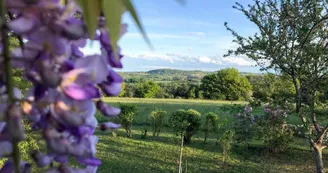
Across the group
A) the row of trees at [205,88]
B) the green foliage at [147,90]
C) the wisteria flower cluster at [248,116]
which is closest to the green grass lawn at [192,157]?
the wisteria flower cluster at [248,116]

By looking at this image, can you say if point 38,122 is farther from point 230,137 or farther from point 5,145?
point 230,137

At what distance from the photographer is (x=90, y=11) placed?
261 mm

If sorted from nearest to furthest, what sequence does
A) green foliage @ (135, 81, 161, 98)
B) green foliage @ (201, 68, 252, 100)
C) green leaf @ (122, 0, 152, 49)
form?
1. green leaf @ (122, 0, 152, 49)
2. green foliage @ (201, 68, 252, 100)
3. green foliage @ (135, 81, 161, 98)

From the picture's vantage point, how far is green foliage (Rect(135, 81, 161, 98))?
1474 inches

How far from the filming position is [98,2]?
26 centimetres

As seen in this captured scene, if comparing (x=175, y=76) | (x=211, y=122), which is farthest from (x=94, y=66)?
(x=175, y=76)

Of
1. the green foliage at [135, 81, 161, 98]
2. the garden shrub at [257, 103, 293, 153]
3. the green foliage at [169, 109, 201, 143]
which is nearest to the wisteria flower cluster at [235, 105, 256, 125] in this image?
the garden shrub at [257, 103, 293, 153]

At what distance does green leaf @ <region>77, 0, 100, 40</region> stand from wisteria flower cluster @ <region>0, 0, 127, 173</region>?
0.02m

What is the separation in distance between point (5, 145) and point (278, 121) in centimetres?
817

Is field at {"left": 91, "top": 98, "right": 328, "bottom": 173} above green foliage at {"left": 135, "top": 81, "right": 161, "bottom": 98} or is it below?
below

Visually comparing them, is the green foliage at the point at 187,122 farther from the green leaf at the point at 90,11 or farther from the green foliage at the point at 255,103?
the green leaf at the point at 90,11

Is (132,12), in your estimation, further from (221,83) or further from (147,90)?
(147,90)

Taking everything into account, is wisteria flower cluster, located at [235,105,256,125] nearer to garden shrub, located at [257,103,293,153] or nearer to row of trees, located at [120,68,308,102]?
garden shrub, located at [257,103,293,153]

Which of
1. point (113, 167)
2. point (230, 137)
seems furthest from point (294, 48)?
point (113, 167)
